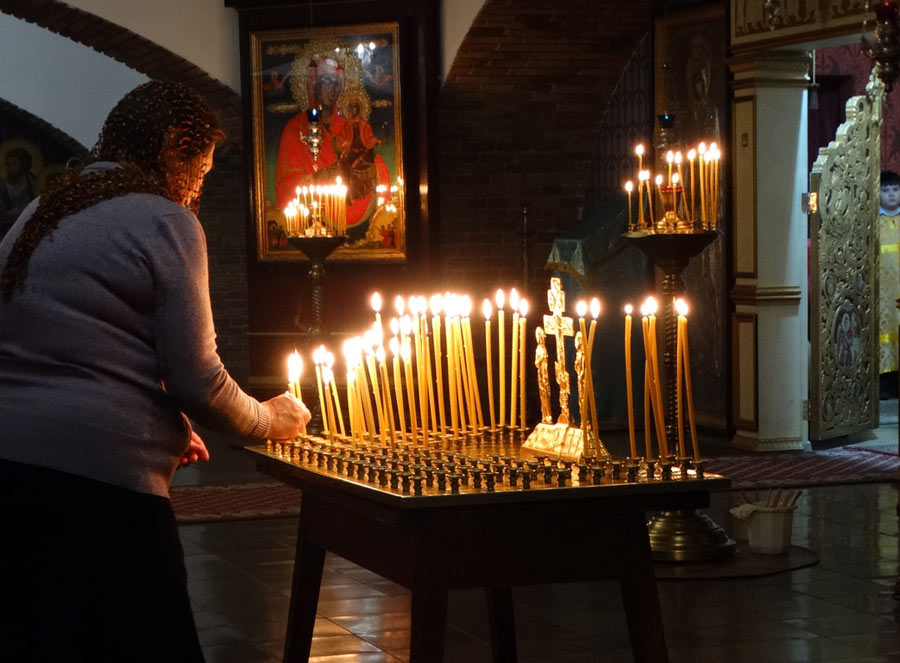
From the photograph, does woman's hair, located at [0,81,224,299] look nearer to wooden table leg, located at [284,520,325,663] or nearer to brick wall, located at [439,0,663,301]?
wooden table leg, located at [284,520,325,663]

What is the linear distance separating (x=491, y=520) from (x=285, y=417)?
0.50m

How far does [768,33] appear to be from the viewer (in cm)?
888

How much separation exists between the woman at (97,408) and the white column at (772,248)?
21.8 ft

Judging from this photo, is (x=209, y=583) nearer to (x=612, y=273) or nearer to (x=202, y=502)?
(x=202, y=502)

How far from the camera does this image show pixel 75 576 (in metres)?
2.88

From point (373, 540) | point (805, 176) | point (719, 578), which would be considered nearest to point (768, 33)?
point (805, 176)

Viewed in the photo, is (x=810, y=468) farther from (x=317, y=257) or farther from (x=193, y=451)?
(x=193, y=451)

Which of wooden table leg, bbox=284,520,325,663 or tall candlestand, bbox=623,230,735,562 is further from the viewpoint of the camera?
tall candlestand, bbox=623,230,735,562

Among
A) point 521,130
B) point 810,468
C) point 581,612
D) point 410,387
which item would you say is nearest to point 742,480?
point 810,468

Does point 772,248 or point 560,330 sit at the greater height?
point 772,248

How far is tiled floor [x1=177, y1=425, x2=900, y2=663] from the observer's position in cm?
492

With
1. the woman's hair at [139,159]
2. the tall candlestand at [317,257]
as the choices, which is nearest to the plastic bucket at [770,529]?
the tall candlestand at [317,257]

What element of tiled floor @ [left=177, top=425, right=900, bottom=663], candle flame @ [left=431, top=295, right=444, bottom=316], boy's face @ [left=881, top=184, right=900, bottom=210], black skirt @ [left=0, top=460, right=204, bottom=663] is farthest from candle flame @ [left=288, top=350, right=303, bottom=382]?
boy's face @ [left=881, top=184, right=900, bottom=210]

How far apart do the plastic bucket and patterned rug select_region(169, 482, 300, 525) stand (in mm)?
2272
